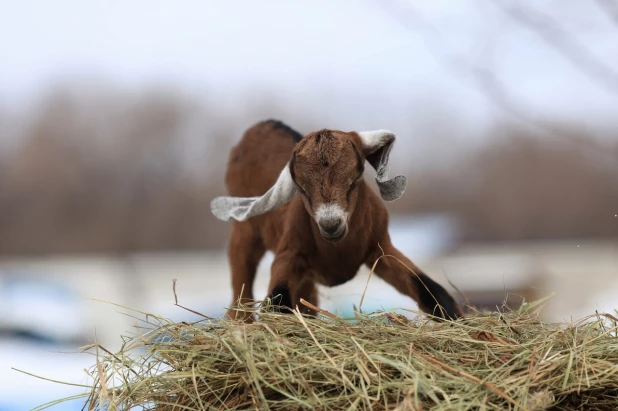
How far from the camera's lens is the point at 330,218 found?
2.56 metres

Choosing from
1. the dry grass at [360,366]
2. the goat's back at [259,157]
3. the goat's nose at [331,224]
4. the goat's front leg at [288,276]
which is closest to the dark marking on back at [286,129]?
the goat's back at [259,157]

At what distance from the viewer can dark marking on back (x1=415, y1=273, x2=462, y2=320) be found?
2.80 meters

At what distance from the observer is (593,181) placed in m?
9.71

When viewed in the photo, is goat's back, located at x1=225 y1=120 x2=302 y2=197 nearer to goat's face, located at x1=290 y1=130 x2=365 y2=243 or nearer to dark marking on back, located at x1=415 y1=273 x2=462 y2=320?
goat's face, located at x1=290 y1=130 x2=365 y2=243

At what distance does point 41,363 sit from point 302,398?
5.07 meters

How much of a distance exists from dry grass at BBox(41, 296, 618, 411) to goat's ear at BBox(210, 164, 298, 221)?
2.43 ft

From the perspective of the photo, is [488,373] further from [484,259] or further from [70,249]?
[70,249]

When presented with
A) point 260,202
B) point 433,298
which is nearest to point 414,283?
point 433,298

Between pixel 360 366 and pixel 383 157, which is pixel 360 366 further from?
pixel 383 157

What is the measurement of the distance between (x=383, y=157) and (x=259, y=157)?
124cm

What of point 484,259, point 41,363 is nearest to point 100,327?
point 41,363

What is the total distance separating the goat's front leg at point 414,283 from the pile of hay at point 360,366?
55 centimetres

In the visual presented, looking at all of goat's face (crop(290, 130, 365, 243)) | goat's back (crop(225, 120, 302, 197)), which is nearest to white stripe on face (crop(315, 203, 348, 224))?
goat's face (crop(290, 130, 365, 243))

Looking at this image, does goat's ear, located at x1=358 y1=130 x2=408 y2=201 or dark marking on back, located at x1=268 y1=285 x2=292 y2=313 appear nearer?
dark marking on back, located at x1=268 y1=285 x2=292 y2=313
